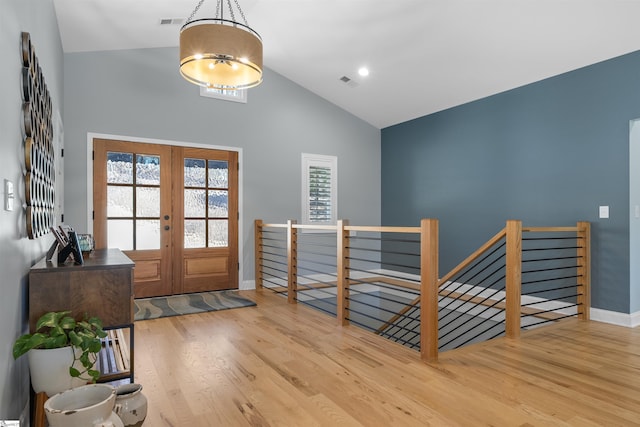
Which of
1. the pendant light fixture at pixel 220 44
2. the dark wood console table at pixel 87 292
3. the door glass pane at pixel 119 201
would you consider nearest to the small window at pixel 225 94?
the door glass pane at pixel 119 201

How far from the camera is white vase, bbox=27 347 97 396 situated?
1.70m

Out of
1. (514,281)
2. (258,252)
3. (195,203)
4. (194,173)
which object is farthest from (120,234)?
(514,281)

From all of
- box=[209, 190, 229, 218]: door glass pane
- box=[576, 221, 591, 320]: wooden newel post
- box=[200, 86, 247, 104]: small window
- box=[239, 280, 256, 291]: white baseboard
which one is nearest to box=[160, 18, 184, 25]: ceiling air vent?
box=[200, 86, 247, 104]: small window

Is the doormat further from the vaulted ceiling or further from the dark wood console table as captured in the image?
the vaulted ceiling

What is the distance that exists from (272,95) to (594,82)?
157 inches

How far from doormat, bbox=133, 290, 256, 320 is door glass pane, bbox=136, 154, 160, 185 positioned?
150 centimetres

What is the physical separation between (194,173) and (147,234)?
100cm

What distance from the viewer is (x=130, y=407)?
5.64ft

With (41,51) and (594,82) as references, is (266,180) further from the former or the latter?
(594,82)

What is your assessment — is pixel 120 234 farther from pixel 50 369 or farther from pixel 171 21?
pixel 50 369

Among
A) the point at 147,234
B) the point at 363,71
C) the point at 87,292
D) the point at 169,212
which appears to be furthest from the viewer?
the point at 363,71

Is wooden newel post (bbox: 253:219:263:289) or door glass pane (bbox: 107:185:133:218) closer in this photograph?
door glass pane (bbox: 107:185:133:218)

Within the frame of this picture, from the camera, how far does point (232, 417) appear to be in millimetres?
2039

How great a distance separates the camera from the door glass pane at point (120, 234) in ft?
15.7
